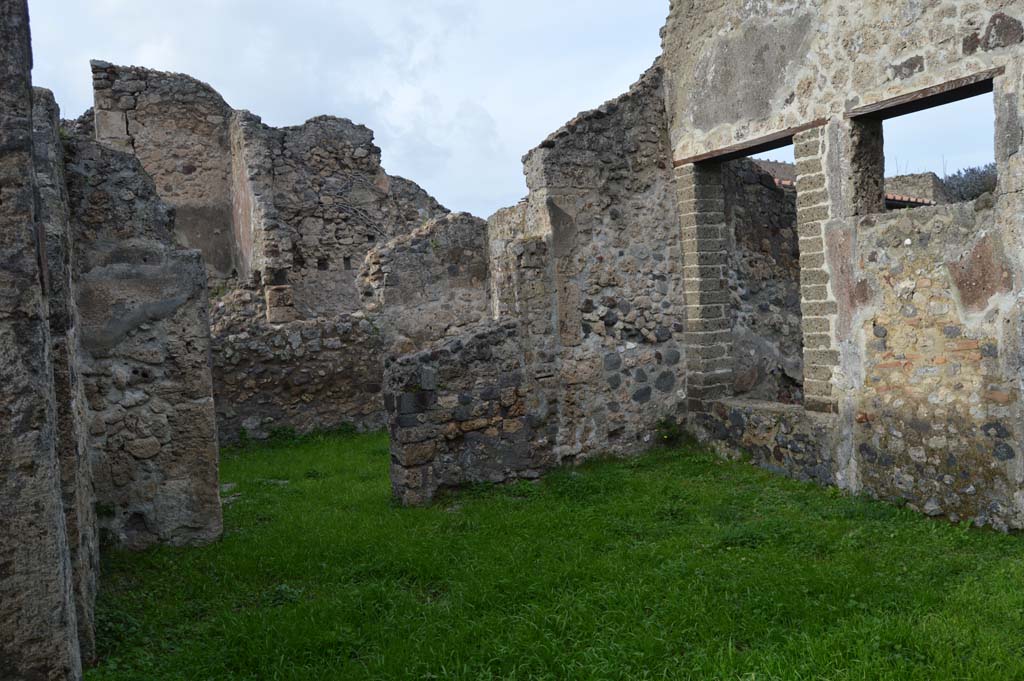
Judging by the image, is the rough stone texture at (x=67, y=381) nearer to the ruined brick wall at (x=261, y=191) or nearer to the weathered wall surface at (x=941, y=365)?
the weathered wall surface at (x=941, y=365)

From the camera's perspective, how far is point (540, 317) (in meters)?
6.88

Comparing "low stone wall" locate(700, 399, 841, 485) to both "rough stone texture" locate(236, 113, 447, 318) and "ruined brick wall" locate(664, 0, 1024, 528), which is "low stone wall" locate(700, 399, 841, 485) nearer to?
"ruined brick wall" locate(664, 0, 1024, 528)

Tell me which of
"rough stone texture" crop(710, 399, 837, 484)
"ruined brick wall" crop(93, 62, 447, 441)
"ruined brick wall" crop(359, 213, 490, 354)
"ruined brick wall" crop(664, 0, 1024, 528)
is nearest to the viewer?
"ruined brick wall" crop(664, 0, 1024, 528)

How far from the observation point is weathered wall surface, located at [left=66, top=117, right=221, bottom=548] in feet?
16.0

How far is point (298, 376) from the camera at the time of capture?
8992 millimetres

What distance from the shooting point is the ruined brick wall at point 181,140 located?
1252 cm

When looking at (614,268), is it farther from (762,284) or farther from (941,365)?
(941,365)

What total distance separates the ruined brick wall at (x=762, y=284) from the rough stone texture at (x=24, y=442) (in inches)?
251

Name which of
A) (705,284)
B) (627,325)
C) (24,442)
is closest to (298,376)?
(627,325)

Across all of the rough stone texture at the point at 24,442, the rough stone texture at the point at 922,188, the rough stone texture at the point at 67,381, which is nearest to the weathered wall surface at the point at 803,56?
the rough stone texture at the point at 67,381

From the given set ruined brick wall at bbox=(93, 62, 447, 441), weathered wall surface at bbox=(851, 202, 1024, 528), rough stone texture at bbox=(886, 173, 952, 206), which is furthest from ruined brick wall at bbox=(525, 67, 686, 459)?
rough stone texture at bbox=(886, 173, 952, 206)

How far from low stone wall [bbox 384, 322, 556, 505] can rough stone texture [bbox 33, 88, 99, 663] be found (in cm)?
215

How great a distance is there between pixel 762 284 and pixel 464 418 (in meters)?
3.43

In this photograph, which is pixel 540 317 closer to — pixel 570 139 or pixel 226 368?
pixel 570 139
